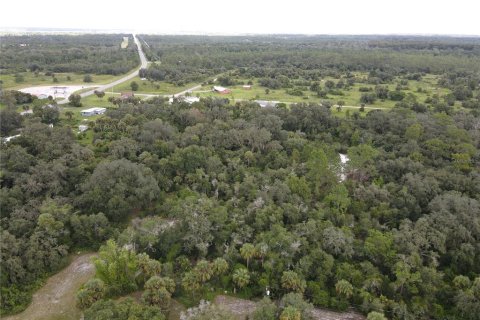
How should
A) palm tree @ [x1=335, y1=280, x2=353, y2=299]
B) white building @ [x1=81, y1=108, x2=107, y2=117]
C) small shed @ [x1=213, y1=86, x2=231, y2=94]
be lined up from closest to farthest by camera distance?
palm tree @ [x1=335, y1=280, x2=353, y2=299], white building @ [x1=81, y1=108, x2=107, y2=117], small shed @ [x1=213, y1=86, x2=231, y2=94]

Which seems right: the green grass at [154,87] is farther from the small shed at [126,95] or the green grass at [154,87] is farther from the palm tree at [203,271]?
the palm tree at [203,271]

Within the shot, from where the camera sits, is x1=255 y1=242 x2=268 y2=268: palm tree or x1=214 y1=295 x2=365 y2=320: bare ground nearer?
x1=214 y1=295 x2=365 y2=320: bare ground

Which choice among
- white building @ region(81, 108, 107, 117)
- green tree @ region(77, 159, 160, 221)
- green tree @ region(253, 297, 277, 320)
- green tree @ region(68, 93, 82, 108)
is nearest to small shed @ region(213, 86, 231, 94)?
white building @ region(81, 108, 107, 117)

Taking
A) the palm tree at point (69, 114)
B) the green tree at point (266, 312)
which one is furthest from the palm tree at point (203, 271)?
the palm tree at point (69, 114)

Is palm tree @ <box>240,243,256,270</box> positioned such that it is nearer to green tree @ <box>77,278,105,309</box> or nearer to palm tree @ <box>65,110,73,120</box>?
green tree @ <box>77,278,105,309</box>

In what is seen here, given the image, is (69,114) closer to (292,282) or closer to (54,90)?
(54,90)

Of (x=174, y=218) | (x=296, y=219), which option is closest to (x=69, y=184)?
(x=174, y=218)

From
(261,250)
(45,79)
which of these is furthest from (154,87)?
(261,250)
